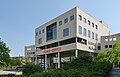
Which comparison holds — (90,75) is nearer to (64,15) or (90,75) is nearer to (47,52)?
(64,15)

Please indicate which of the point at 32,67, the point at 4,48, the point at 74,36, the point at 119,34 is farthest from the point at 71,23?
the point at 32,67

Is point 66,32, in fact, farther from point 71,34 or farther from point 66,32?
point 71,34

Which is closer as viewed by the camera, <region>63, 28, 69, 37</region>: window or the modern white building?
the modern white building

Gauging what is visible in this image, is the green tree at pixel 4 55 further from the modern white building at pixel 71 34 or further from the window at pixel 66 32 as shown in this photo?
the window at pixel 66 32

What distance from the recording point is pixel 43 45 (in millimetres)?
75938

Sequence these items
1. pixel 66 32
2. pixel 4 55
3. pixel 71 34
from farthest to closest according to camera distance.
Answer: pixel 66 32 < pixel 71 34 < pixel 4 55

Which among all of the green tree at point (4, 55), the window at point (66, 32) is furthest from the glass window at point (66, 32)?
the green tree at point (4, 55)

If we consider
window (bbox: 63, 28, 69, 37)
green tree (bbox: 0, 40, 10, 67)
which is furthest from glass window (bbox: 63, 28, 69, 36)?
green tree (bbox: 0, 40, 10, 67)

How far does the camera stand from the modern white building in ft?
188

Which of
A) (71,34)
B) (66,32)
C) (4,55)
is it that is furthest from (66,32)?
(4,55)

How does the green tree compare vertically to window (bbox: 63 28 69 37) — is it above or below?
below

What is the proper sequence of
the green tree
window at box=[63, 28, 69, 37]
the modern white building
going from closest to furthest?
the green tree < the modern white building < window at box=[63, 28, 69, 37]

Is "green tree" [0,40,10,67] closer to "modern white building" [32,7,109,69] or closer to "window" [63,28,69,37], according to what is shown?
"modern white building" [32,7,109,69]

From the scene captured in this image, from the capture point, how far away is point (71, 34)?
58.0 metres
